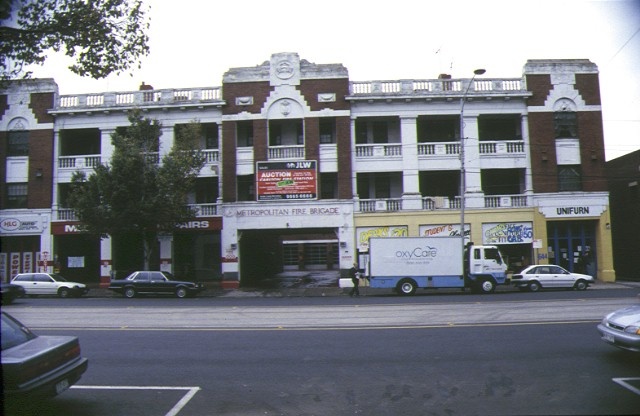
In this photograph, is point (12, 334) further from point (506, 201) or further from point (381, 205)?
point (506, 201)

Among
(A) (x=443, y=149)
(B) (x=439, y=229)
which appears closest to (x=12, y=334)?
(B) (x=439, y=229)

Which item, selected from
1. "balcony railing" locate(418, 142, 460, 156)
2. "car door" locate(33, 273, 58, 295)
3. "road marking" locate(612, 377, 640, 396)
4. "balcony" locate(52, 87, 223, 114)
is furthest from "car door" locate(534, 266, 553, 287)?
"car door" locate(33, 273, 58, 295)

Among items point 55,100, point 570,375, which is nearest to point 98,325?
point 570,375

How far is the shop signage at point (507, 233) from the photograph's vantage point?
28453mm

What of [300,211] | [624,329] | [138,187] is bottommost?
[624,329]

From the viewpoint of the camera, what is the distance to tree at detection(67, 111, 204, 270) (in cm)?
2481

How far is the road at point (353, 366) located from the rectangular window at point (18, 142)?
796 inches

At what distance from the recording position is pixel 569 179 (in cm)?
2892

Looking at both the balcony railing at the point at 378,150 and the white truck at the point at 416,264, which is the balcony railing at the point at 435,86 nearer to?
the balcony railing at the point at 378,150

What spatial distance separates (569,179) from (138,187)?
2484 centimetres

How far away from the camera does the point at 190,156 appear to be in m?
26.5

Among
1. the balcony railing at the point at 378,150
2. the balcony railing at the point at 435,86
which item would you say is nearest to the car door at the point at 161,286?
the balcony railing at the point at 378,150

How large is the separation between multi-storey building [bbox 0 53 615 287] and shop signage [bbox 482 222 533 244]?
6 centimetres

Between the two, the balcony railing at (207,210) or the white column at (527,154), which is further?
the balcony railing at (207,210)
